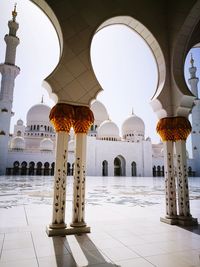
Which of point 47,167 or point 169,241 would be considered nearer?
point 169,241

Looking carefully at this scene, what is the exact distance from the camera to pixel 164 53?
11.3 ft

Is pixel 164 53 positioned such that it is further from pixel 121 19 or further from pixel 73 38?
pixel 73 38

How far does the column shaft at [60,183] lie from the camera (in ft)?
8.40

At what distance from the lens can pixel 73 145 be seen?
77.3 feet

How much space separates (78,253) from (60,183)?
3.07 ft

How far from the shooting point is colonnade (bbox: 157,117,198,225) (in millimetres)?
3143

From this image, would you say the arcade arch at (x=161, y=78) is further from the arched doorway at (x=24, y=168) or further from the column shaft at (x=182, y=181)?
the arched doorway at (x=24, y=168)

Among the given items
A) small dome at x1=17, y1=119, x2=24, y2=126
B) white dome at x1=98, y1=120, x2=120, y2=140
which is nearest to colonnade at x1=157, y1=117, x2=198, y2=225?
white dome at x1=98, y1=120, x2=120, y2=140

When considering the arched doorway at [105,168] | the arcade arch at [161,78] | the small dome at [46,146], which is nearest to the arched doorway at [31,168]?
the small dome at [46,146]

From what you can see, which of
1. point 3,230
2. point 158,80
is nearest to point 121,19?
point 158,80

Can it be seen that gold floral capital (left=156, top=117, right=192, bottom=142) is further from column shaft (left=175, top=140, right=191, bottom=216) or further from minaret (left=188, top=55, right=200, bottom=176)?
minaret (left=188, top=55, right=200, bottom=176)

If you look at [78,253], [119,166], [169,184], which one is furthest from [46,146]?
[78,253]

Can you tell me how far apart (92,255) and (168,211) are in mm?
1708

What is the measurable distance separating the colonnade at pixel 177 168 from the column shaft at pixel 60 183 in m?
1.55
